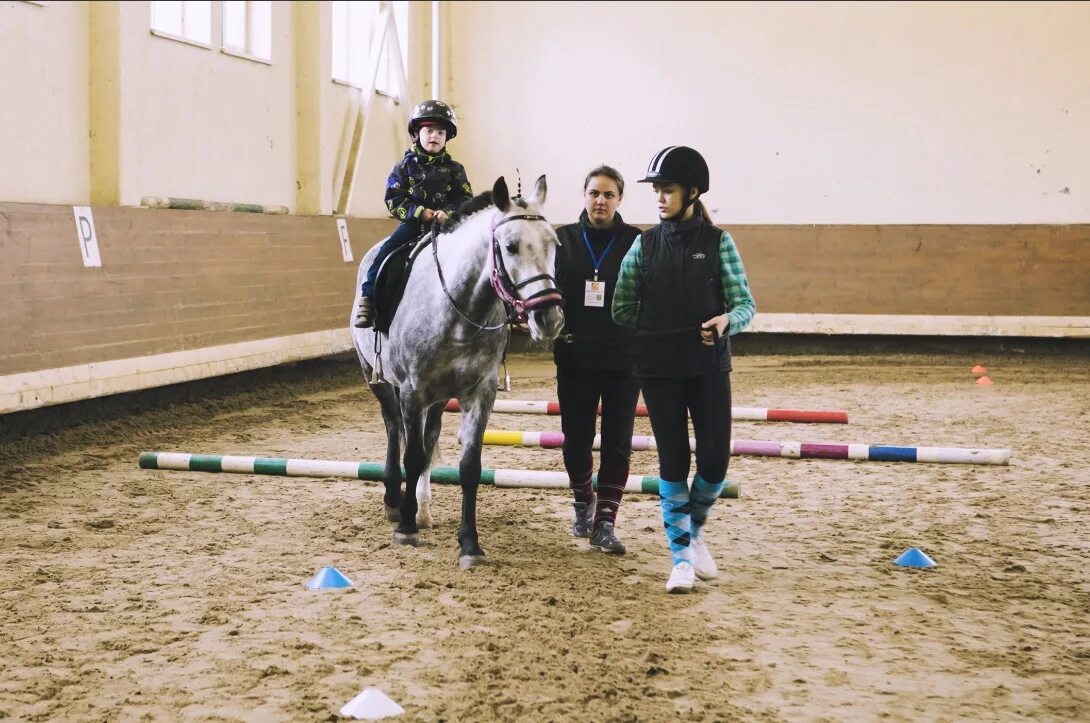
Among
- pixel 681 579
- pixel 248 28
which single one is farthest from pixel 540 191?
pixel 248 28

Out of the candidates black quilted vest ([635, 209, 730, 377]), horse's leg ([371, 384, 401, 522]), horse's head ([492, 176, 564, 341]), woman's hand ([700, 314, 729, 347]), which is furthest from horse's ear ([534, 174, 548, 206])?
horse's leg ([371, 384, 401, 522])

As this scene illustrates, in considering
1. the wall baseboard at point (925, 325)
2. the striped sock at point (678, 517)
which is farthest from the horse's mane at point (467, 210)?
the wall baseboard at point (925, 325)

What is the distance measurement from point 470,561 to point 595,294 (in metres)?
1.20

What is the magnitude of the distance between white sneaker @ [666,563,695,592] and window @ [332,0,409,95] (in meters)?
9.03

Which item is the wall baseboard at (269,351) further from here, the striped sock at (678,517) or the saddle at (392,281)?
the striped sock at (678,517)

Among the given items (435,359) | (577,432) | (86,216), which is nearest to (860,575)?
(577,432)

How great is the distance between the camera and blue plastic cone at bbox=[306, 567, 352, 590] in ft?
13.9

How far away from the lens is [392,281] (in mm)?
5199

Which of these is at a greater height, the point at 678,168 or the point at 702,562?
the point at 678,168

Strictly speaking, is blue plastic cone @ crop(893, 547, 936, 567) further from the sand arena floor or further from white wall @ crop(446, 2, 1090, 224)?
white wall @ crop(446, 2, 1090, 224)

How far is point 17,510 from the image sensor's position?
5.61 meters

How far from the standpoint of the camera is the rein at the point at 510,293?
13.7 feet

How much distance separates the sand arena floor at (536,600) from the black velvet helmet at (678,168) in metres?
1.52

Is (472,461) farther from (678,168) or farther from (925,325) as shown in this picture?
(925,325)
